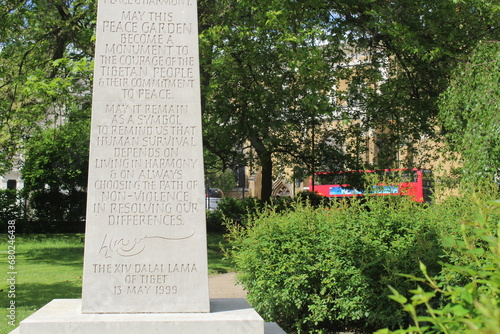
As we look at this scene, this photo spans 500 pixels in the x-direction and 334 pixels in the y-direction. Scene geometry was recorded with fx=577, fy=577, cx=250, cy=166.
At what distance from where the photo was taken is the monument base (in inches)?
177

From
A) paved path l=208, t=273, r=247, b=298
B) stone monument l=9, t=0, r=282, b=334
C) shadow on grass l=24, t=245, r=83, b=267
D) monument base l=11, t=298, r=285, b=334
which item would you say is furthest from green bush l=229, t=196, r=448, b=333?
shadow on grass l=24, t=245, r=83, b=267

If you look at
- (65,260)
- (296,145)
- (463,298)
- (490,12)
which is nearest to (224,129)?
(296,145)

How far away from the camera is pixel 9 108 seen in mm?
15383

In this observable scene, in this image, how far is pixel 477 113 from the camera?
10141 mm

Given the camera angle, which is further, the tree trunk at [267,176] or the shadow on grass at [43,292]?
the tree trunk at [267,176]

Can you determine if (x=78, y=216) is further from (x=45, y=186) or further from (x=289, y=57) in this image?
(x=289, y=57)

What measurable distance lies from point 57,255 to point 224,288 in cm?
715

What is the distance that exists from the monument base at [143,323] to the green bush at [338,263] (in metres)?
2.07

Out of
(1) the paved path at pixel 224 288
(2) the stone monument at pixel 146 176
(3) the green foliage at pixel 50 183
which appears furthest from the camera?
(3) the green foliage at pixel 50 183

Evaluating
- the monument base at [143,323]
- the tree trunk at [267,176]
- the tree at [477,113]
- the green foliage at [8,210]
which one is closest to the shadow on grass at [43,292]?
the monument base at [143,323]

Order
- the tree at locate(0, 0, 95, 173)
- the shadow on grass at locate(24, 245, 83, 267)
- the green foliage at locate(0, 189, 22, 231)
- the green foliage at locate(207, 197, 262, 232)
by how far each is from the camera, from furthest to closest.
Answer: the green foliage at locate(207, 197, 262, 232)
the green foliage at locate(0, 189, 22, 231)
the shadow on grass at locate(24, 245, 83, 267)
the tree at locate(0, 0, 95, 173)

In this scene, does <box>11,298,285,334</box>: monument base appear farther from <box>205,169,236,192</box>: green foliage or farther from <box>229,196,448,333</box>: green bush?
<box>205,169,236,192</box>: green foliage

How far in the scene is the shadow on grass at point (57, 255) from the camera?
570 inches
